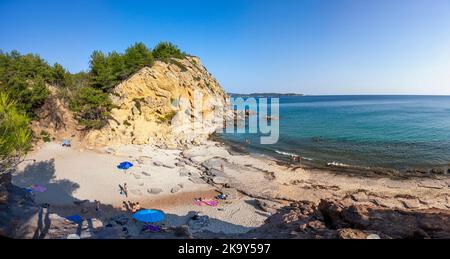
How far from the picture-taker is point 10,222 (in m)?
8.70

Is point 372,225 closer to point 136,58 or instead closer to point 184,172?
point 184,172

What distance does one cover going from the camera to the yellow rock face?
32188mm

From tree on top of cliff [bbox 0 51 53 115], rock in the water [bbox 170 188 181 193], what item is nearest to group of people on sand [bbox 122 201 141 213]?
rock in the water [bbox 170 188 181 193]

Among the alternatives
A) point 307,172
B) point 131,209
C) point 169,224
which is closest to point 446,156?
point 307,172

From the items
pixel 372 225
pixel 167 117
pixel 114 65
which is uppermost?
pixel 114 65

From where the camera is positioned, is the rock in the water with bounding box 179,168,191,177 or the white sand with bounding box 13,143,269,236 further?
the rock in the water with bounding box 179,168,191,177

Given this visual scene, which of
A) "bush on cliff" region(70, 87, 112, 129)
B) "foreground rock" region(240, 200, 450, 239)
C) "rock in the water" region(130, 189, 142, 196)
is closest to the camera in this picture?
"foreground rock" region(240, 200, 450, 239)

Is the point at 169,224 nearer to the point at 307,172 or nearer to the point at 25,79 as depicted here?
the point at 307,172

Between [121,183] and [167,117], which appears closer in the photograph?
[121,183]

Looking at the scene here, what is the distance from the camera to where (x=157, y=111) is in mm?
38062

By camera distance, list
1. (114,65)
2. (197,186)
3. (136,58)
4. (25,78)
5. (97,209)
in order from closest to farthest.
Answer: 1. (97,209)
2. (197,186)
3. (25,78)
4. (114,65)
5. (136,58)

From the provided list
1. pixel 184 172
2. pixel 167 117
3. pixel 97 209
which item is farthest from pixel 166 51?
pixel 97 209

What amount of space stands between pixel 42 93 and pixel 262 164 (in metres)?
28.0

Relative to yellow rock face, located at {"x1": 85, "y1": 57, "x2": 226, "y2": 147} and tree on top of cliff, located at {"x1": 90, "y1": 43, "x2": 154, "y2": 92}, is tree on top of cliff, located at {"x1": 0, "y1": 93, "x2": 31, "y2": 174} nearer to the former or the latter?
yellow rock face, located at {"x1": 85, "y1": 57, "x2": 226, "y2": 147}
